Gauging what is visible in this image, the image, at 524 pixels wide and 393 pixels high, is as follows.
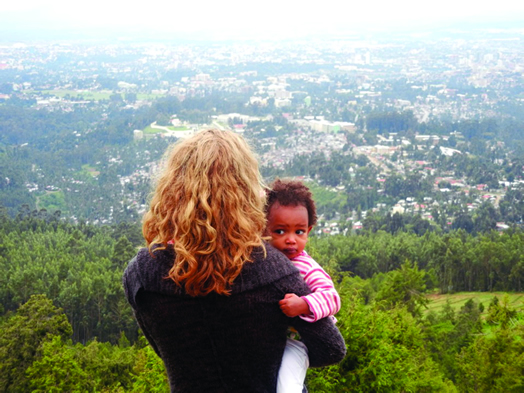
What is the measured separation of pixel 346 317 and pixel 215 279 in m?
3.61

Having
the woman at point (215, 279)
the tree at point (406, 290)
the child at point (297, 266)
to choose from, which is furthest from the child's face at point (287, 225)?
the tree at point (406, 290)

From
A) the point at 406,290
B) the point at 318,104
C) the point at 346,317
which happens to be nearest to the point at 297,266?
the point at 346,317

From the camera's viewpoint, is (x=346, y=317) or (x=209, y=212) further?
(x=346, y=317)

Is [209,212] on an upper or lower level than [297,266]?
upper

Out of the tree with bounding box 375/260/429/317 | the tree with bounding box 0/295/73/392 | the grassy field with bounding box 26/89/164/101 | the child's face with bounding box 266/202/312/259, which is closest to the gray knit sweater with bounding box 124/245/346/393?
the child's face with bounding box 266/202/312/259

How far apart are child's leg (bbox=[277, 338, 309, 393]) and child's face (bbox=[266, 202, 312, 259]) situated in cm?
30

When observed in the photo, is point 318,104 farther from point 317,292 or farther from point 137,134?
point 317,292

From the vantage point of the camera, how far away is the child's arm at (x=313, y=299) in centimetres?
157

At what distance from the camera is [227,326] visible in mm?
1590

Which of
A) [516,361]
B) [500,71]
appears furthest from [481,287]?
[500,71]

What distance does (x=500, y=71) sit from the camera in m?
90.2

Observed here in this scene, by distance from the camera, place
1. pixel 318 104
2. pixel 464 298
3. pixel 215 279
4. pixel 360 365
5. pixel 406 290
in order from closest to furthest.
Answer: pixel 215 279, pixel 360 365, pixel 406 290, pixel 464 298, pixel 318 104

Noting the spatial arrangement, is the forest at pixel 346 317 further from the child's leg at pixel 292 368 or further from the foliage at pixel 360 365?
the child's leg at pixel 292 368

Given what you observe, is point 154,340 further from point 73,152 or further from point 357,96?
point 357,96
